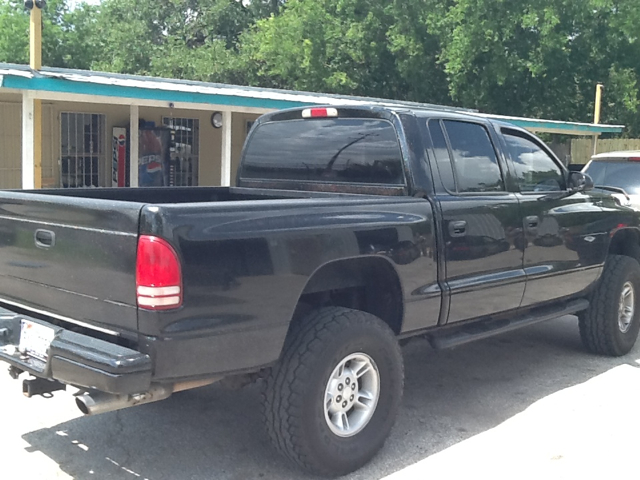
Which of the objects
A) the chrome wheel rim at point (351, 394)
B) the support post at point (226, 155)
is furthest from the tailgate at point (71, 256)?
the support post at point (226, 155)

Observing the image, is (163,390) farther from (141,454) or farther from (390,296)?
(390,296)

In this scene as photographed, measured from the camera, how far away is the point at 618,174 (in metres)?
8.76

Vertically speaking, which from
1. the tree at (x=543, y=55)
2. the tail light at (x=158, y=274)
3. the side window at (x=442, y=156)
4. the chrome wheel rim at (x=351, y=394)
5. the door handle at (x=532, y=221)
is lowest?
the chrome wheel rim at (x=351, y=394)

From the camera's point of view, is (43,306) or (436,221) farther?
(436,221)

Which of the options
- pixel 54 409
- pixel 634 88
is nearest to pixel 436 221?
pixel 54 409

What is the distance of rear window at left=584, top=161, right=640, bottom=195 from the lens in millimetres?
8570

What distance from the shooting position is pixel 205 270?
328 cm

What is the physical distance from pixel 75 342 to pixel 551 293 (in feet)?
11.7

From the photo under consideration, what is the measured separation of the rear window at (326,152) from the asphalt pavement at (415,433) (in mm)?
1616

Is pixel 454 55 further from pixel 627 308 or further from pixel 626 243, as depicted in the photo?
pixel 627 308

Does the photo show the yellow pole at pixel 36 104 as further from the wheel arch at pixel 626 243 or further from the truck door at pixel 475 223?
the wheel arch at pixel 626 243

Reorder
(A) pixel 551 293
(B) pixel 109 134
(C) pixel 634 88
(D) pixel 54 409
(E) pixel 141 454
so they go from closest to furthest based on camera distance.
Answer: (E) pixel 141 454 → (D) pixel 54 409 → (A) pixel 551 293 → (B) pixel 109 134 → (C) pixel 634 88

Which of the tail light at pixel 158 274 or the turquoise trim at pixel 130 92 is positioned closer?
the tail light at pixel 158 274

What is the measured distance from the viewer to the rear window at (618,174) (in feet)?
28.1
